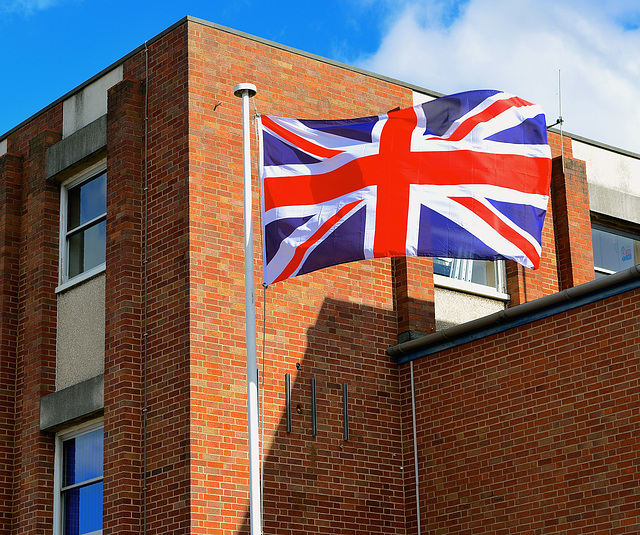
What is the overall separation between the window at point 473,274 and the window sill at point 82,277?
16.6ft

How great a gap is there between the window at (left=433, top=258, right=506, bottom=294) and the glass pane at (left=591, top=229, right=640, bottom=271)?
2.34m

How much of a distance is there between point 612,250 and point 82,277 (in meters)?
9.20

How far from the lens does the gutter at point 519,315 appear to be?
14.0 meters

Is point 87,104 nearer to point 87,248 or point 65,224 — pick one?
point 65,224

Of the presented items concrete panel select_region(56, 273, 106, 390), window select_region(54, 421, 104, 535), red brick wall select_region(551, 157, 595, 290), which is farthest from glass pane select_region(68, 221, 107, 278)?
red brick wall select_region(551, 157, 595, 290)

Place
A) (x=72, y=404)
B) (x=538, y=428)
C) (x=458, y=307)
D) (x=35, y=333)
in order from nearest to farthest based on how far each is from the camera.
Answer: (x=538, y=428)
(x=72, y=404)
(x=35, y=333)
(x=458, y=307)

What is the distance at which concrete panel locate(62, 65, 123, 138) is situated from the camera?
1730 centimetres

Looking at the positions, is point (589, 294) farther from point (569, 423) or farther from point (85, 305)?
point (85, 305)

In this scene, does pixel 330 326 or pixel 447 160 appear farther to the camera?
pixel 330 326

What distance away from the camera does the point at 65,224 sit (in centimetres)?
1734

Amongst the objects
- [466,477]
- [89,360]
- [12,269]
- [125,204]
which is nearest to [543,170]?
[466,477]

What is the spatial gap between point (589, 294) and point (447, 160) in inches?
102

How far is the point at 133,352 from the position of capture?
15.2m

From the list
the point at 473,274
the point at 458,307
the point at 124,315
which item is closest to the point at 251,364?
the point at 124,315
